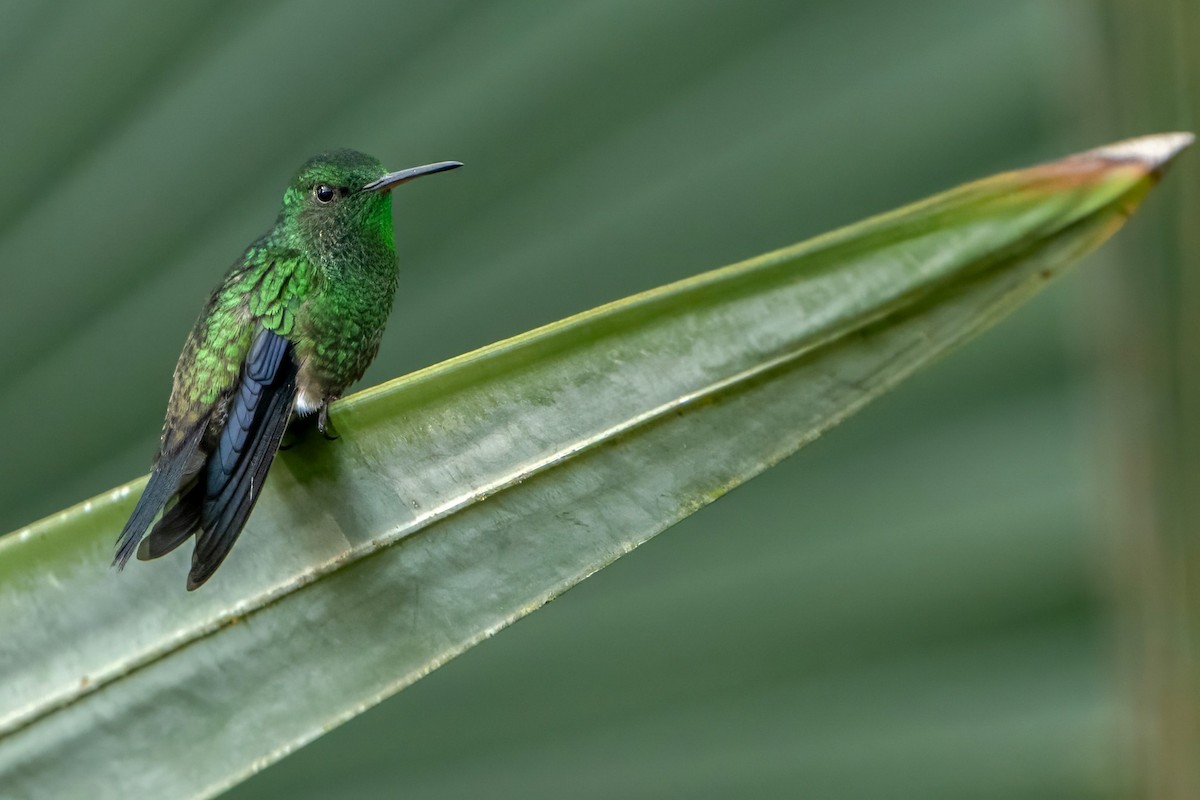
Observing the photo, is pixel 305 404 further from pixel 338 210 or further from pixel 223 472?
pixel 338 210

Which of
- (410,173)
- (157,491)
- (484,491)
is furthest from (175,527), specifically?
(410,173)

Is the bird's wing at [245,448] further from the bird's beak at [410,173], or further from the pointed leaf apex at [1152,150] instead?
the pointed leaf apex at [1152,150]

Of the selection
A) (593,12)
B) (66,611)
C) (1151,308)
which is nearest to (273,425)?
(66,611)

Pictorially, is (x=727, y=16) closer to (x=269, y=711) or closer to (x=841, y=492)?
(x=841, y=492)

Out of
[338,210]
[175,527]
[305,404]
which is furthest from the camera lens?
[338,210]

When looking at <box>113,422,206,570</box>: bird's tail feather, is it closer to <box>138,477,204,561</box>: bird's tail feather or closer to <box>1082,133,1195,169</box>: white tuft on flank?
<box>138,477,204,561</box>: bird's tail feather

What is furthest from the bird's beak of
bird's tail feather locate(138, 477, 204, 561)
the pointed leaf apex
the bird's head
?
the pointed leaf apex

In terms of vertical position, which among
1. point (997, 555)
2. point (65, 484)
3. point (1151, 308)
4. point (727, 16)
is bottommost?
point (997, 555)
